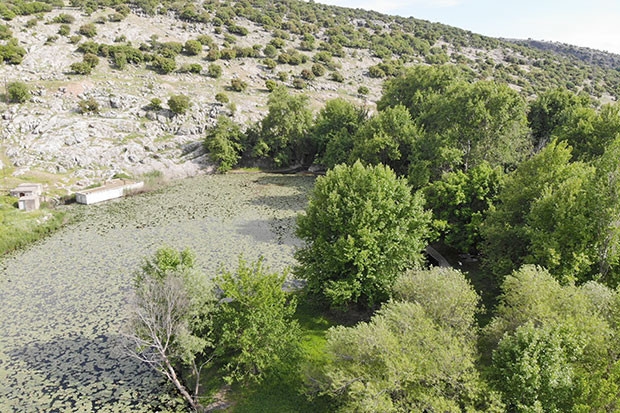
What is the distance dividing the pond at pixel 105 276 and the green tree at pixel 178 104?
19043 mm

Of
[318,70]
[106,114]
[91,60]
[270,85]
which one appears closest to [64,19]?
[91,60]

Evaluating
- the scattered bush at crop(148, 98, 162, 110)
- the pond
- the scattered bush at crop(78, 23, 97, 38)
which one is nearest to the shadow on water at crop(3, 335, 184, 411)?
the pond

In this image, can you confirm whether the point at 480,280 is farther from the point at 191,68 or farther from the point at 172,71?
the point at 172,71

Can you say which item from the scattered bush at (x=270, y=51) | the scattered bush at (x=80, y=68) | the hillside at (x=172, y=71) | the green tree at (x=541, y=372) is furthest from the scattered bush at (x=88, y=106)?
the green tree at (x=541, y=372)

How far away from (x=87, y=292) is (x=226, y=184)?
34.1 metres

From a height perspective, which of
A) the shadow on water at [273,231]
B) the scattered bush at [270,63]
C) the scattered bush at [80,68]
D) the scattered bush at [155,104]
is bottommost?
the shadow on water at [273,231]

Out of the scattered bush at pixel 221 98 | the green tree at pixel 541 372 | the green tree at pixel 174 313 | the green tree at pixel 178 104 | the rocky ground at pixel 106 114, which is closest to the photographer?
the green tree at pixel 541 372

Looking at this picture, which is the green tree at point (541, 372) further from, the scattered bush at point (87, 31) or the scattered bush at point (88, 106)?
the scattered bush at point (87, 31)

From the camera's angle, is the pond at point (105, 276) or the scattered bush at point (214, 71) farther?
the scattered bush at point (214, 71)

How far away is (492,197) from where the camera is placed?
3512 cm

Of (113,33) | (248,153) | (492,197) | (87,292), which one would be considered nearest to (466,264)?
(492,197)

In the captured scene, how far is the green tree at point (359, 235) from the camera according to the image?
25469 mm

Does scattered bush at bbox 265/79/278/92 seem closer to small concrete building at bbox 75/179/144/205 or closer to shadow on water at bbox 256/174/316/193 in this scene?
shadow on water at bbox 256/174/316/193

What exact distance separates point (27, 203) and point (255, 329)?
4022 centimetres
